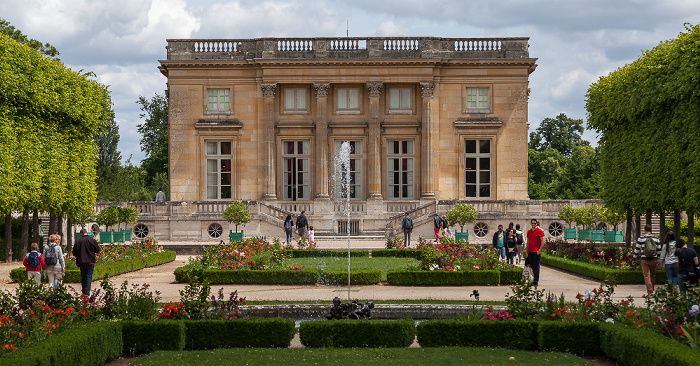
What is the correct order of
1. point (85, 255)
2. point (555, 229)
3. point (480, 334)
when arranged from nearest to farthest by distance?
point (480, 334) < point (85, 255) < point (555, 229)

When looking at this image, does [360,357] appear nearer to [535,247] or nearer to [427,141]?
[535,247]

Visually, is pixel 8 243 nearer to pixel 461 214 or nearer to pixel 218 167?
pixel 218 167

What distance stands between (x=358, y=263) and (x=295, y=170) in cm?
1870

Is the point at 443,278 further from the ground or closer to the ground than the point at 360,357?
further from the ground

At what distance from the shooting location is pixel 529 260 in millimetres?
18625

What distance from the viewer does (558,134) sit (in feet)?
239

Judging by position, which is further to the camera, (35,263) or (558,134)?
(558,134)

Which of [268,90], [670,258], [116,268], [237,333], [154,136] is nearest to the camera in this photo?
[237,333]

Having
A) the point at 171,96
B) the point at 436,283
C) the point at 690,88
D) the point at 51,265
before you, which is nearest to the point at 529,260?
the point at 436,283

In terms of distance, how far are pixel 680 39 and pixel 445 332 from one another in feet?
50.0

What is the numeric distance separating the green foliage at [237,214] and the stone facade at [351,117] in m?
5.18

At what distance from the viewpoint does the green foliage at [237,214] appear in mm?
35406

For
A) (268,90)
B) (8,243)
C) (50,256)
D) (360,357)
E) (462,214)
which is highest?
(268,90)

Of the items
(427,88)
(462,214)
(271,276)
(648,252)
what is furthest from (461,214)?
(648,252)
